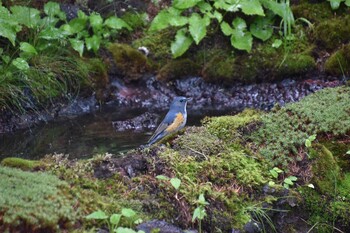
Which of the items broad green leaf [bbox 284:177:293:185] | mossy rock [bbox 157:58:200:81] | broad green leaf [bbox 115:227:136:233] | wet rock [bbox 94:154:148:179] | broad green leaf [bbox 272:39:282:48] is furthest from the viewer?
mossy rock [bbox 157:58:200:81]

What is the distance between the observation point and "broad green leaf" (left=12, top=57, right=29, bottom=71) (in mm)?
8188

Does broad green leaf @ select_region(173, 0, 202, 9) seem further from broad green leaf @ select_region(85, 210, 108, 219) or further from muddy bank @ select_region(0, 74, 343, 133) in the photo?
broad green leaf @ select_region(85, 210, 108, 219)

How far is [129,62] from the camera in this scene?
32.2 feet

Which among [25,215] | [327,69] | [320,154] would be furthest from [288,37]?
[25,215]

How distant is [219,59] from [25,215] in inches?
259

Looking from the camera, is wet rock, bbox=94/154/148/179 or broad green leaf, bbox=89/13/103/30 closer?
wet rock, bbox=94/154/148/179

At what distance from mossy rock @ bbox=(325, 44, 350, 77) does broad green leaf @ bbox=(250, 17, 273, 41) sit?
1.20 metres

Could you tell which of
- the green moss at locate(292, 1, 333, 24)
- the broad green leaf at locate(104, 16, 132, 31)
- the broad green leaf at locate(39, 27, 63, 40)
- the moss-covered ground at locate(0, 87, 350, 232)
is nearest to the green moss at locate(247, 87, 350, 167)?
the moss-covered ground at locate(0, 87, 350, 232)

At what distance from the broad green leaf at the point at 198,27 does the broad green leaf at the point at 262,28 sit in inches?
35.2

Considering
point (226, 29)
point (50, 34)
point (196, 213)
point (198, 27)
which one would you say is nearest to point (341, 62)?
point (226, 29)

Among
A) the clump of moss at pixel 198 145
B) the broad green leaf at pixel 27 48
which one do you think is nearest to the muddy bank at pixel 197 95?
the broad green leaf at pixel 27 48

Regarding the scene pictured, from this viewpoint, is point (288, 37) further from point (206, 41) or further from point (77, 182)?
point (77, 182)

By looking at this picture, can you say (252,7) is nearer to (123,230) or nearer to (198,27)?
(198,27)

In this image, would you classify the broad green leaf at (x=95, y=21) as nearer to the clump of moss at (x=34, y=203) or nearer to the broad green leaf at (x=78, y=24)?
the broad green leaf at (x=78, y=24)
